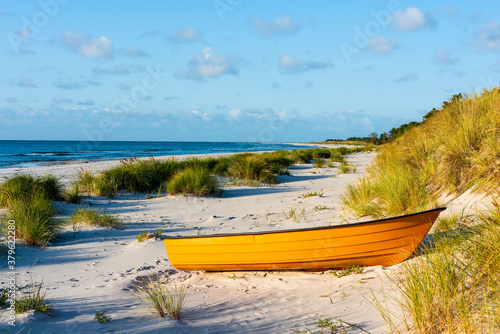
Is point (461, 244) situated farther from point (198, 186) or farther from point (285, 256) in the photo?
point (198, 186)

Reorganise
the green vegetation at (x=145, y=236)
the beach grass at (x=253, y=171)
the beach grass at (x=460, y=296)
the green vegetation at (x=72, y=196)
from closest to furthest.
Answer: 1. the beach grass at (x=460, y=296)
2. the green vegetation at (x=145, y=236)
3. the green vegetation at (x=72, y=196)
4. the beach grass at (x=253, y=171)

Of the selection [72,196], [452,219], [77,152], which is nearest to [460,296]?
[452,219]

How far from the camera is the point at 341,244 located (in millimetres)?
4453

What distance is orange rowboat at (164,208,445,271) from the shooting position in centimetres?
429

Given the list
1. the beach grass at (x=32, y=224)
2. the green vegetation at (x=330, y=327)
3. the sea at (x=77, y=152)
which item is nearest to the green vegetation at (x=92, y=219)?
the beach grass at (x=32, y=224)

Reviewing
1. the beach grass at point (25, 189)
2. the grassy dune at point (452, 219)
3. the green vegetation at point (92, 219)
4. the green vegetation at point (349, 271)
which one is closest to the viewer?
the grassy dune at point (452, 219)

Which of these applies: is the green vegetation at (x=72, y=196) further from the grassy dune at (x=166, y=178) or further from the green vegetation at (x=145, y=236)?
the green vegetation at (x=145, y=236)

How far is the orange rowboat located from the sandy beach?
207 mm

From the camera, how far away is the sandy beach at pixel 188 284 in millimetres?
3441

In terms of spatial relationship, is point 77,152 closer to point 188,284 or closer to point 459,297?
point 188,284

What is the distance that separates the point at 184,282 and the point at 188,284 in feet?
0.53

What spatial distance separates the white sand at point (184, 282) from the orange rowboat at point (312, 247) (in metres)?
0.20

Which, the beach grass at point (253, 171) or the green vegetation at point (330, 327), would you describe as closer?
the green vegetation at point (330, 327)

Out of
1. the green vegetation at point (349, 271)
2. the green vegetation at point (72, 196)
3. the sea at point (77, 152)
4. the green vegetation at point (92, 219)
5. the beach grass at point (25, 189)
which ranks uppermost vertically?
the sea at point (77, 152)
